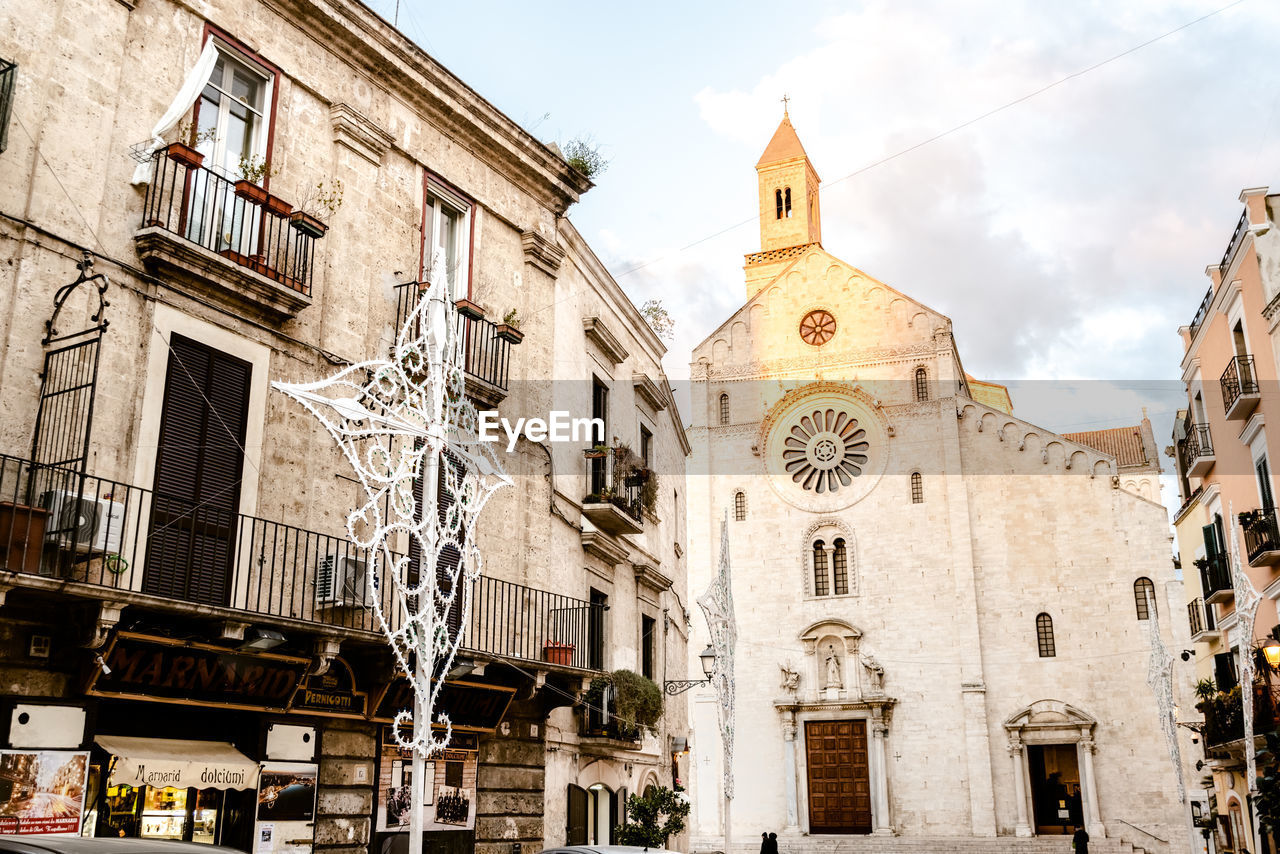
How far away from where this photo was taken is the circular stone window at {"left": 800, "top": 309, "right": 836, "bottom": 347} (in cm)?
4144

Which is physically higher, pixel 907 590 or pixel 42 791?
pixel 907 590

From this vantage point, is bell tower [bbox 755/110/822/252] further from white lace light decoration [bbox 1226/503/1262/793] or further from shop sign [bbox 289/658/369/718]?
shop sign [bbox 289/658/369/718]

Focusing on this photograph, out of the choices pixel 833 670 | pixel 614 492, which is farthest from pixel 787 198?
pixel 614 492

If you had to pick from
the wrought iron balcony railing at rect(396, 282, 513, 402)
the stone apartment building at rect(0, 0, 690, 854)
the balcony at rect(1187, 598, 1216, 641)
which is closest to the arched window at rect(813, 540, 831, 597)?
the balcony at rect(1187, 598, 1216, 641)

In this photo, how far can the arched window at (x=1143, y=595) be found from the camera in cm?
3403

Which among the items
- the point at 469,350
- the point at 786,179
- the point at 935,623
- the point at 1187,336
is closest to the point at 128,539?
the point at 469,350

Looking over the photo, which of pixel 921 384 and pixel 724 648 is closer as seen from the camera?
pixel 724 648

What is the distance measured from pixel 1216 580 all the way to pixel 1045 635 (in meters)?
13.4

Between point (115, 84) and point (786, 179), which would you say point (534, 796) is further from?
point (786, 179)

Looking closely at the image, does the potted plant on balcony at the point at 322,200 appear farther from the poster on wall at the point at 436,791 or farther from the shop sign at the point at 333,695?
the poster on wall at the point at 436,791

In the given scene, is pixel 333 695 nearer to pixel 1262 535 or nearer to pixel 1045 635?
pixel 1262 535

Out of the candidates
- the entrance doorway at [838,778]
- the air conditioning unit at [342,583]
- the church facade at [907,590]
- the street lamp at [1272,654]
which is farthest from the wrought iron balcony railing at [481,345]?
the entrance doorway at [838,778]

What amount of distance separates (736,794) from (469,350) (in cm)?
2865

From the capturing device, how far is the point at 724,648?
601 inches
